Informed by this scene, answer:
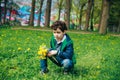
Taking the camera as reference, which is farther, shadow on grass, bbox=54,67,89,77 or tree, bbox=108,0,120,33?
tree, bbox=108,0,120,33

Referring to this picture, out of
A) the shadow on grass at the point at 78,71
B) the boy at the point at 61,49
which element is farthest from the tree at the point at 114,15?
the boy at the point at 61,49

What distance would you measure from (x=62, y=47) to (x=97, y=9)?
6452 cm

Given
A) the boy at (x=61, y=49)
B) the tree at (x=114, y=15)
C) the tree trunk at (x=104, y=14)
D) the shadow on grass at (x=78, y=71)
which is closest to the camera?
the boy at (x=61, y=49)

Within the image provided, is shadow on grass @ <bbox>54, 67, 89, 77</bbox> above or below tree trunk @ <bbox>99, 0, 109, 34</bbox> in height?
below

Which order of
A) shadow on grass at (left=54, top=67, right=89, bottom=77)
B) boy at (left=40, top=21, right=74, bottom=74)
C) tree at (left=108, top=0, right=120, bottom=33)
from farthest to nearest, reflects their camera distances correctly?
1. tree at (left=108, top=0, right=120, bottom=33)
2. shadow on grass at (left=54, top=67, right=89, bottom=77)
3. boy at (left=40, top=21, right=74, bottom=74)

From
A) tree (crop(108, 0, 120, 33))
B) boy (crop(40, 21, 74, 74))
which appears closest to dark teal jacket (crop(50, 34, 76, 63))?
boy (crop(40, 21, 74, 74))

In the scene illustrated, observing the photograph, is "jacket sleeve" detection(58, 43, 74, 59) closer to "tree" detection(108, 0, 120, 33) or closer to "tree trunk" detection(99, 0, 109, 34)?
"tree trunk" detection(99, 0, 109, 34)

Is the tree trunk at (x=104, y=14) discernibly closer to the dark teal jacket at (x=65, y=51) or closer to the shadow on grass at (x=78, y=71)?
the shadow on grass at (x=78, y=71)

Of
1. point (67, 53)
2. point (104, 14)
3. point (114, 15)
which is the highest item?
point (104, 14)

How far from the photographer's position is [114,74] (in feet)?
29.5

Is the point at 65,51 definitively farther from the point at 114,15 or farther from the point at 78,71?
the point at 114,15

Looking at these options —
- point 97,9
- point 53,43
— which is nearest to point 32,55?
point 53,43

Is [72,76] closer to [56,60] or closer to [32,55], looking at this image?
[56,60]

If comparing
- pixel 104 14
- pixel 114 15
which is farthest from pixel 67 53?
pixel 114 15
